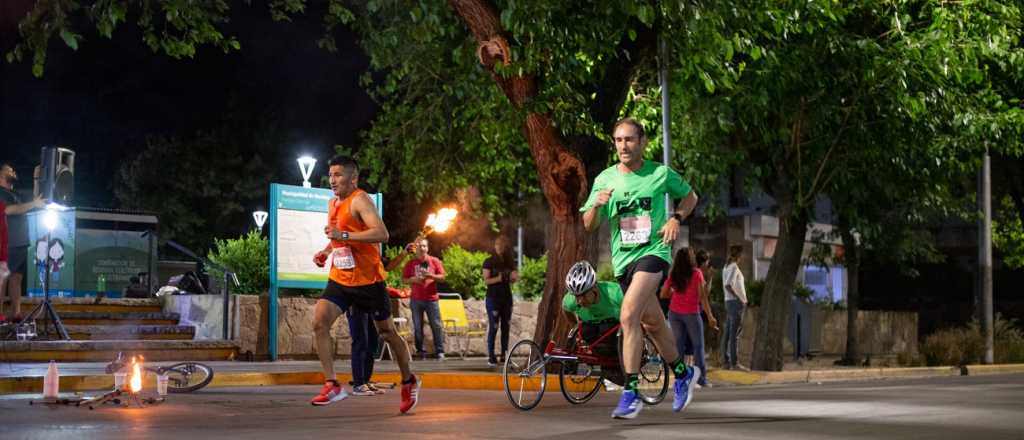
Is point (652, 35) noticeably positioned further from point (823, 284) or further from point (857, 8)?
point (823, 284)

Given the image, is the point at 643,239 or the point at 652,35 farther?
the point at 652,35

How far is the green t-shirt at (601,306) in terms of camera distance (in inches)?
401

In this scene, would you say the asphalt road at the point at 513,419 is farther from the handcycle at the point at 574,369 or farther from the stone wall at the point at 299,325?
the stone wall at the point at 299,325

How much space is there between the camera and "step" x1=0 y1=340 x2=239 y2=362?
703 inches

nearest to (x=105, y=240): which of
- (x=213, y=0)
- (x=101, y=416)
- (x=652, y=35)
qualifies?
(x=213, y=0)

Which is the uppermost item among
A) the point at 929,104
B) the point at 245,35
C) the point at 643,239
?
the point at 245,35

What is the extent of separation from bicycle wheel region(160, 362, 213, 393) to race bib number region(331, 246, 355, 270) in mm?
3268

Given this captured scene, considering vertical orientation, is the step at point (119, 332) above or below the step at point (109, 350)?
above

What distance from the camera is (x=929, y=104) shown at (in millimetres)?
19125

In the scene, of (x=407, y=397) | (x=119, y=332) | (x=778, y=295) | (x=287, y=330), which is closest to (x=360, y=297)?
(x=407, y=397)

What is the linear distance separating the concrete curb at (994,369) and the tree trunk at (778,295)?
3.59 metres

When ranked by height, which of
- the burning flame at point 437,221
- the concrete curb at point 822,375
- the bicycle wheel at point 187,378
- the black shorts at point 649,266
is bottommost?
the concrete curb at point 822,375

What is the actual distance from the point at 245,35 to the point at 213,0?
3128 centimetres

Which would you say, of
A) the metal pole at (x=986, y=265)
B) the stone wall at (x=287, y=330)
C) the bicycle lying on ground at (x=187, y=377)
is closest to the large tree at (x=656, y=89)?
the stone wall at (x=287, y=330)
